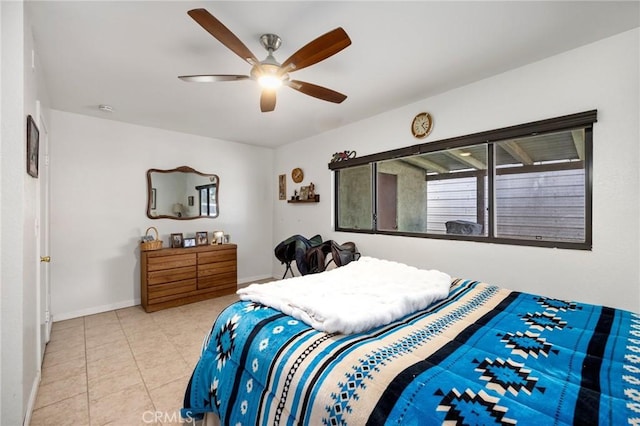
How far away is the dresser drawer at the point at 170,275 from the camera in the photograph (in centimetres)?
355

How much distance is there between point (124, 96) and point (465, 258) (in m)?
3.87

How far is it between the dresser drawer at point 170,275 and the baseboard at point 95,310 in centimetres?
64

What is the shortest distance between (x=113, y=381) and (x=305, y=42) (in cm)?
290

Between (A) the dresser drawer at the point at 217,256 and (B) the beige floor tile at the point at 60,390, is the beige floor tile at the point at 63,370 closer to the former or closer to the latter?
(B) the beige floor tile at the point at 60,390

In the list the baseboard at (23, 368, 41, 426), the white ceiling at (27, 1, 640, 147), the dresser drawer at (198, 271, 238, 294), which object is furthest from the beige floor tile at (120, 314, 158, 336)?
the white ceiling at (27, 1, 640, 147)

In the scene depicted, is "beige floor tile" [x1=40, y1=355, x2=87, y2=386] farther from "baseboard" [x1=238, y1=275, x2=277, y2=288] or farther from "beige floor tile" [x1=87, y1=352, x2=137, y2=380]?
"baseboard" [x1=238, y1=275, x2=277, y2=288]

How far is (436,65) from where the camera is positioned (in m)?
2.35

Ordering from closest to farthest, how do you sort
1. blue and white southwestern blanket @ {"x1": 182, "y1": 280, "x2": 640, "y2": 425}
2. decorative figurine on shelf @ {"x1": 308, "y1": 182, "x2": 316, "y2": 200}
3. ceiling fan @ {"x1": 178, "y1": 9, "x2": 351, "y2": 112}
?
blue and white southwestern blanket @ {"x1": 182, "y1": 280, "x2": 640, "y2": 425} → ceiling fan @ {"x1": 178, "y1": 9, "x2": 351, "y2": 112} → decorative figurine on shelf @ {"x1": 308, "y1": 182, "x2": 316, "y2": 200}

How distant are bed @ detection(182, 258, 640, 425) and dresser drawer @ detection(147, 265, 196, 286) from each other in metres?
2.45

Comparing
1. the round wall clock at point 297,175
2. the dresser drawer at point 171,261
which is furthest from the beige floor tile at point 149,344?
the round wall clock at point 297,175

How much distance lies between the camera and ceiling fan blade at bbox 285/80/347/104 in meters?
→ 2.14

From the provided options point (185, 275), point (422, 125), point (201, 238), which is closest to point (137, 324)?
point (185, 275)

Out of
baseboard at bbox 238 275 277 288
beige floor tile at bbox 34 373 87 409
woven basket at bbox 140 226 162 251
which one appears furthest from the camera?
baseboard at bbox 238 275 277 288
